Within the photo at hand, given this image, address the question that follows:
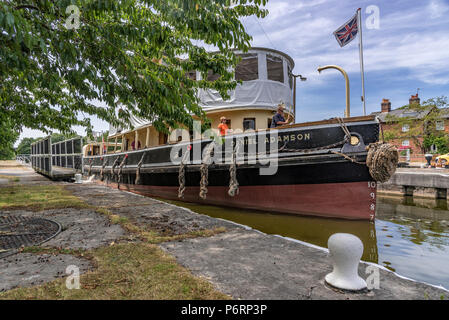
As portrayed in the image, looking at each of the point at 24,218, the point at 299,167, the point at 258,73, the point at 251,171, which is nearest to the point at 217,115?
the point at 258,73

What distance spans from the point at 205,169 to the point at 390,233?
5074 mm

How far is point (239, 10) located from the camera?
554 cm

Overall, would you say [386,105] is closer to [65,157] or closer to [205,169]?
[205,169]

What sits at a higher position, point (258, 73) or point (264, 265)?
point (258, 73)

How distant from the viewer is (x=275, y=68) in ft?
33.3

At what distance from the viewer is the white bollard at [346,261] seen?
229cm

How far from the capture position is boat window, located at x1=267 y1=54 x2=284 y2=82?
10031mm

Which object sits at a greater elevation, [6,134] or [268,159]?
[6,134]

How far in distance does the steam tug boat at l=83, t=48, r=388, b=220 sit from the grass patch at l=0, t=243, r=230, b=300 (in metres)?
2.77

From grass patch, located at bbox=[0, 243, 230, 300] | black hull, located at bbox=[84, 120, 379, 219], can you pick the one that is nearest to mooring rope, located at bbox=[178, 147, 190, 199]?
black hull, located at bbox=[84, 120, 379, 219]

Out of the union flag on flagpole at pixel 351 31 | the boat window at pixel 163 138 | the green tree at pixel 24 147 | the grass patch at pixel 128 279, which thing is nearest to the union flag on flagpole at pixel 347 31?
the union flag on flagpole at pixel 351 31

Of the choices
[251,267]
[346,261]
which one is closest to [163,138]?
[251,267]

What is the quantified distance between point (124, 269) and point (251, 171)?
521cm

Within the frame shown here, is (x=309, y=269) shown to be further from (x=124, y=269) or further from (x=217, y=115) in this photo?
Result: (x=217, y=115)
